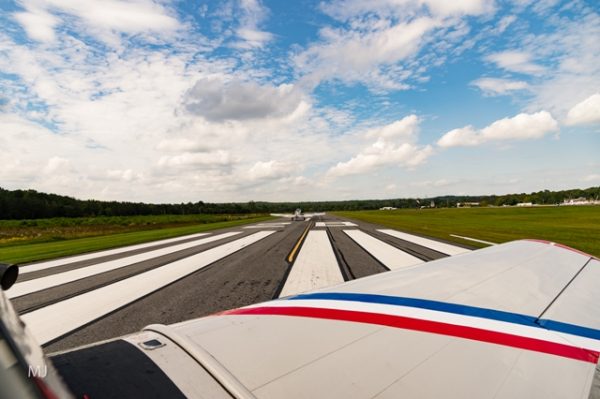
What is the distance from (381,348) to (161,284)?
227 inches

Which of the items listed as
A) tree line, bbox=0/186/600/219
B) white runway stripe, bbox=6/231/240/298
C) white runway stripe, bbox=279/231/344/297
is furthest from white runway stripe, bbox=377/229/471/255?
tree line, bbox=0/186/600/219

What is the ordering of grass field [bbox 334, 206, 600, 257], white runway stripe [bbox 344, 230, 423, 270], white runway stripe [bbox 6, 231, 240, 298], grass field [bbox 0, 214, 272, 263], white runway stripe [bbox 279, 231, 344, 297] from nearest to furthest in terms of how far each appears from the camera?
white runway stripe [bbox 279, 231, 344, 297], white runway stripe [bbox 6, 231, 240, 298], white runway stripe [bbox 344, 230, 423, 270], grass field [bbox 0, 214, 272, 263], grass field [bbox 334, 206, 600, 257]

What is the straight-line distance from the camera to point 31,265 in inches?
364

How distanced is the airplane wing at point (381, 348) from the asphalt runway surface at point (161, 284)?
2888mm

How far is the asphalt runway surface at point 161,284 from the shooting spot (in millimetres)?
4023

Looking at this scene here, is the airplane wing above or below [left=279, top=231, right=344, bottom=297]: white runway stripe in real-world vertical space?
above

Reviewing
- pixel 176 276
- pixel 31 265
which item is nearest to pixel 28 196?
pixel 31 265

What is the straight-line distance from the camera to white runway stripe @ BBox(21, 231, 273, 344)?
388 cm

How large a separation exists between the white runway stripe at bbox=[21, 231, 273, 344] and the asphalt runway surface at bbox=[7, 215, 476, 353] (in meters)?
0.01

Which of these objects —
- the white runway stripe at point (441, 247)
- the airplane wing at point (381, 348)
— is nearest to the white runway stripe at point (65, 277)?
the airplane wing at point (381, 348)

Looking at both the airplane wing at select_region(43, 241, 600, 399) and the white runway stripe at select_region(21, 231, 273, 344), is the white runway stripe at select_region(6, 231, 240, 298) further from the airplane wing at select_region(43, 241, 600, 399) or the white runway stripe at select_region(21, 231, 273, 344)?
the airplane wing at select_region(43, 241, 600, 399)

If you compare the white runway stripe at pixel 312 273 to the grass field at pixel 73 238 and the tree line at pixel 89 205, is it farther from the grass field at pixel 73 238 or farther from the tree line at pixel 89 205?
the tree line at pixel 89 205

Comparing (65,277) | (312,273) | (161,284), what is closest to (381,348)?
→ (312,273)

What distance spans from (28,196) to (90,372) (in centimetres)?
9249
